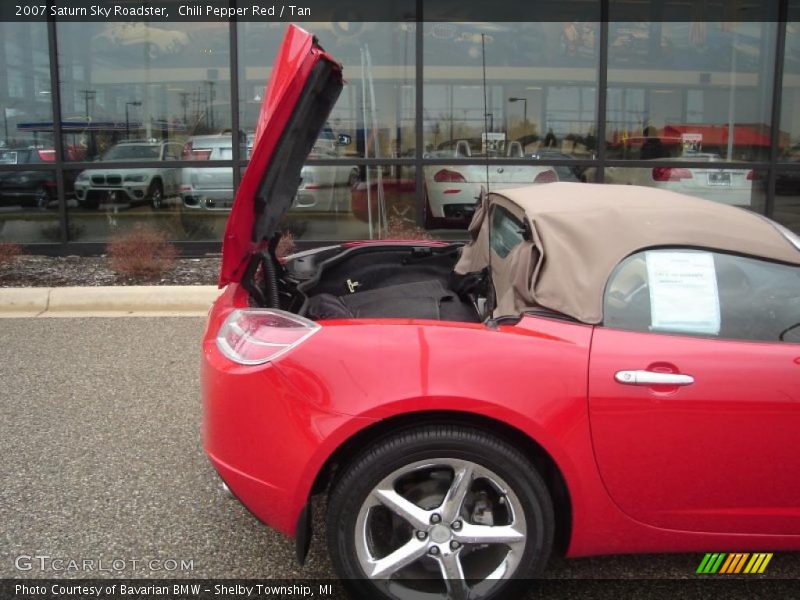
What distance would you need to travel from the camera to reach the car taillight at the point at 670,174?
32.6 ft

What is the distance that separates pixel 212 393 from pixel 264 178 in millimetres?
816

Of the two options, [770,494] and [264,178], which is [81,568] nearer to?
[264,178]

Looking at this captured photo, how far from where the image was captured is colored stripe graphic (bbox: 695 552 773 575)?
2.56 m

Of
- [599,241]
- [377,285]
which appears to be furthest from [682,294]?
[377,285]

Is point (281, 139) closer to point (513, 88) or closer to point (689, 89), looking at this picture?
point (513, 88)

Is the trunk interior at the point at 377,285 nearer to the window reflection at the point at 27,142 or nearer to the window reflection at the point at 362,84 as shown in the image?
the window reflection at the point at 362,84

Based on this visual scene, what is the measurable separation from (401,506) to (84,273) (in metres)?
7.44

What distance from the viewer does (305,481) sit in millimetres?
2363

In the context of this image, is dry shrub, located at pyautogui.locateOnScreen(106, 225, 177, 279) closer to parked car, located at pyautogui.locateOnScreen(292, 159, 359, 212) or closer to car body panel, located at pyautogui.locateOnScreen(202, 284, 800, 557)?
parked car, located at pyautogui.locateOnScreen(292, 159, 359, 212)

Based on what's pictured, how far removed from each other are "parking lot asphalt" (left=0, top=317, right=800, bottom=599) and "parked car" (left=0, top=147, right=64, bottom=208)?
4811 millimetres

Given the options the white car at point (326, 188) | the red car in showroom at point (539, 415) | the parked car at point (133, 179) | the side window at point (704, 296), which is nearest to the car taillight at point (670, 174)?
the white car at point (326, 188)

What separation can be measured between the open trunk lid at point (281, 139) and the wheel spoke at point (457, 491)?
50.5 inches

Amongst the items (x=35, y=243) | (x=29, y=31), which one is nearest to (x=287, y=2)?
(x=29, y=31)

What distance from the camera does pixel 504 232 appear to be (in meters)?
Answer: 3.46
